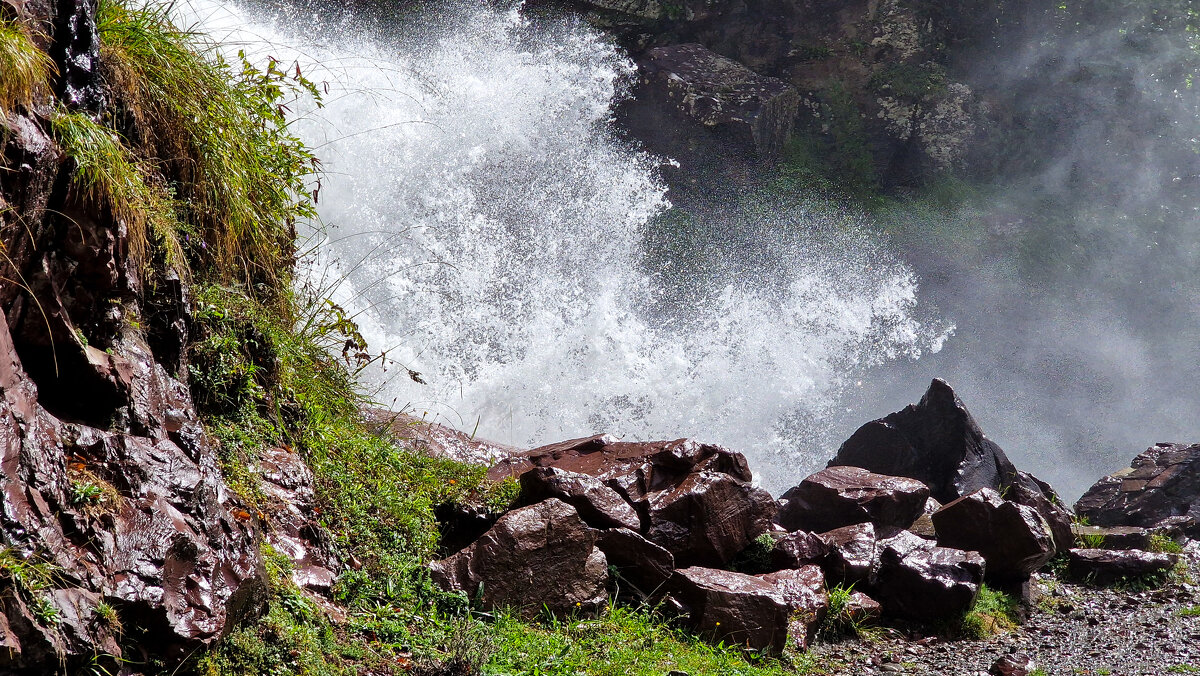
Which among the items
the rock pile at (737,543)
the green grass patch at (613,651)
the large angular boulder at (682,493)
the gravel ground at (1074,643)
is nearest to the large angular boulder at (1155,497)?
the rock pile at (737,543)

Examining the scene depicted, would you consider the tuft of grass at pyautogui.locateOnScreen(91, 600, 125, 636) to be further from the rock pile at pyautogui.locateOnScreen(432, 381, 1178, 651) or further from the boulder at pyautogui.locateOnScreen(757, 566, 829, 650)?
the boulder at pyautogui.locateOnScreen(757, 566, 829, 650)

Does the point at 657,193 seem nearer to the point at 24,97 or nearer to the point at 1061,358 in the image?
the point at 1061,358

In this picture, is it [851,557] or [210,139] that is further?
[851,557]

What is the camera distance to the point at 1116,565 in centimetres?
720

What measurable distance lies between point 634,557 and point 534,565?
2.62 feet

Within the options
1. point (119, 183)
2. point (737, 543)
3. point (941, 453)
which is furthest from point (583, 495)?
point (941, 453)

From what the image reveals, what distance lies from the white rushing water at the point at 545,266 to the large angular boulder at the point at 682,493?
2815 millimetres

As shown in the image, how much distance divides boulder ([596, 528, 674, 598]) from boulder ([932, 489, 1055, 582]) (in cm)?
336

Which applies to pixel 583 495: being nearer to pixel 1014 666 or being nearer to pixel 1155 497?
pixel 1014 666

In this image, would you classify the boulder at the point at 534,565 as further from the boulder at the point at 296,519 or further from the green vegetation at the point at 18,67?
the green vegetation at the point at 18,67

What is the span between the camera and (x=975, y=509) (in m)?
6.77

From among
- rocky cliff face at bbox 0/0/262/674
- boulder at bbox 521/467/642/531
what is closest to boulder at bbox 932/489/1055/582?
boulder at bbox 521/467/642/531

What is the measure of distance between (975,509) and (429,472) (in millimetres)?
4645

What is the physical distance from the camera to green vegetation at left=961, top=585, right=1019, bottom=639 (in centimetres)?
587
